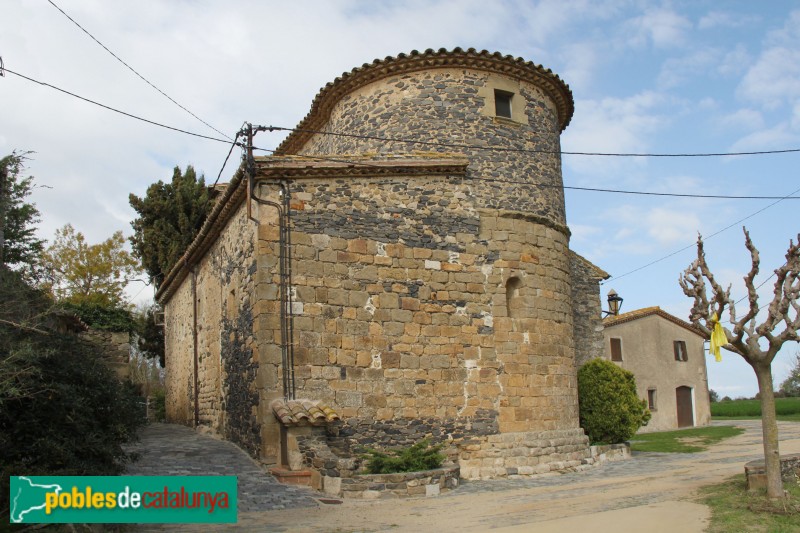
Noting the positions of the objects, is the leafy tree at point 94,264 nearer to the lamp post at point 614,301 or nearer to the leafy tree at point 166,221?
the leafy tree at point 166,221

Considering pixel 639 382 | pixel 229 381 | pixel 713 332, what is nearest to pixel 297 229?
pixel 229 381

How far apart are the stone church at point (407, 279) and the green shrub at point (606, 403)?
3.83 feet

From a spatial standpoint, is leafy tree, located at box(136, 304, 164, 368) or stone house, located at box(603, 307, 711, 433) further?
stone house, located at box(603, 307, 711, 433)

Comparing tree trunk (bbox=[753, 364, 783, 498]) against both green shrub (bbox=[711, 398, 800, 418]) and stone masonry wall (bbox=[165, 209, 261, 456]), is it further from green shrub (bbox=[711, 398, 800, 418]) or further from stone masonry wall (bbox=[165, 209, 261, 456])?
green shrub (bbox=[711, 398, 800, 418])

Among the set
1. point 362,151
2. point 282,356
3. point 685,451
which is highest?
point 362,151

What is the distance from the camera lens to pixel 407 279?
1320 centimetres

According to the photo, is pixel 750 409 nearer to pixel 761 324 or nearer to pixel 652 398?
pixel 652 398

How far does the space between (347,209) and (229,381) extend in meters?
4.58

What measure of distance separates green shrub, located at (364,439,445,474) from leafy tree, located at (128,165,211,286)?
17.6m

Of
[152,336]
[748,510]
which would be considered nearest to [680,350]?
[748,510]

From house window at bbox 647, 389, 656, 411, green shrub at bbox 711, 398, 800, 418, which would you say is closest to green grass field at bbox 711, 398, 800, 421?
green shrub at bbox 711, 398, 800, 418

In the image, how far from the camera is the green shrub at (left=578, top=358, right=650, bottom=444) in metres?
15.8

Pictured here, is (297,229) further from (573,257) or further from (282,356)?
(573,257)

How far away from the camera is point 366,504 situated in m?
10.0
